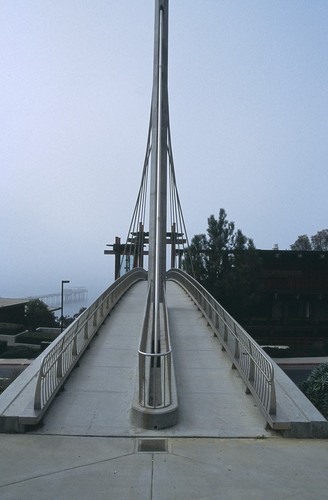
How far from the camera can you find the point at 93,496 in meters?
4.74

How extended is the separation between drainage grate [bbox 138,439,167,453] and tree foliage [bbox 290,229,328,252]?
57248mm

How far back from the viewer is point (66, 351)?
935 cm

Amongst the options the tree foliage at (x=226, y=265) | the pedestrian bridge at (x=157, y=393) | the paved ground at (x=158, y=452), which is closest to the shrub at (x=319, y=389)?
the pedestrian bridge at (x=157, y=393)

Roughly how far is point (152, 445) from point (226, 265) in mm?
23320

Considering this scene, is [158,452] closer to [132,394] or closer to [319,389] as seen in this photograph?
[132,394]

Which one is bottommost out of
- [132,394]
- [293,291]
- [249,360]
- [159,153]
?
[132,394]

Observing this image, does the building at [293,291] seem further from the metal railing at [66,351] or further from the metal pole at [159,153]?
the metal railing at [66,351]

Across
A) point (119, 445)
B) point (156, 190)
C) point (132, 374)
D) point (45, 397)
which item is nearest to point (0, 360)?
point (156, 190)

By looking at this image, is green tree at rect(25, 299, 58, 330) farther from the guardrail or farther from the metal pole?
the guardrail

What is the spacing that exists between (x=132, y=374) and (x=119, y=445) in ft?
11.1

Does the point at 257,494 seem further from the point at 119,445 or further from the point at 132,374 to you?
the point at 132,374

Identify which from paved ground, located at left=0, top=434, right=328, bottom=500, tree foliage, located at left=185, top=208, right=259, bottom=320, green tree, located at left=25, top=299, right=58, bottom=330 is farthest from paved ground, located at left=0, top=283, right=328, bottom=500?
green tree, located at left=25, top=299, right=58, bottom=330

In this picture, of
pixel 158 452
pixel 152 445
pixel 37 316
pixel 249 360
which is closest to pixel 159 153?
pixel 249 360

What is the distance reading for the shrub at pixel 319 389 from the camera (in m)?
8.14
